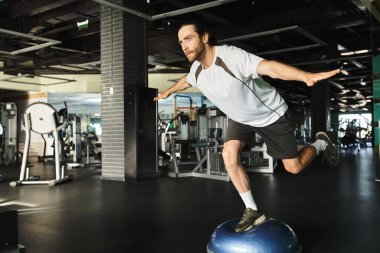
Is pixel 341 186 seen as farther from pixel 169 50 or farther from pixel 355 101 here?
pixel 355 101

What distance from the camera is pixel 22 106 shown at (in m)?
13.4

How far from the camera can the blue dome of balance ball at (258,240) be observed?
6.10 feet

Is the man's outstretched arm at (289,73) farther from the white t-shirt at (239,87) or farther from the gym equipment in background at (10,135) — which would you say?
the gym equipment in background at (10,135)

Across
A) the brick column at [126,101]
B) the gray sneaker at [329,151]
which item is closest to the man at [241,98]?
the gray sneaker at [329,151]

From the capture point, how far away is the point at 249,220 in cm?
207

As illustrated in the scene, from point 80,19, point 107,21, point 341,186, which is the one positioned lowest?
point 341,186

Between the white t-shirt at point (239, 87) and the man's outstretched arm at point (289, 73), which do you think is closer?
the man's outstretched arm at point (289, 73)

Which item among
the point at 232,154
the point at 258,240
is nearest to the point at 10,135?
the point at 232,154

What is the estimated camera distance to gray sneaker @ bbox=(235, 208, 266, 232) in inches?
79.5

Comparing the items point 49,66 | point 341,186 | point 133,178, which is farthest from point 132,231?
point 49,66

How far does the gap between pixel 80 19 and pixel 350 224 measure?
6.79 meters

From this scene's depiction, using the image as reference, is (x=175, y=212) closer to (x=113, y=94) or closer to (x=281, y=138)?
(x=281, y=138)

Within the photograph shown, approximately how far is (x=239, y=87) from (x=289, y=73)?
13.9 inches

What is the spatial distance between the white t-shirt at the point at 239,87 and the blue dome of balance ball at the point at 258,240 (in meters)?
0.63
